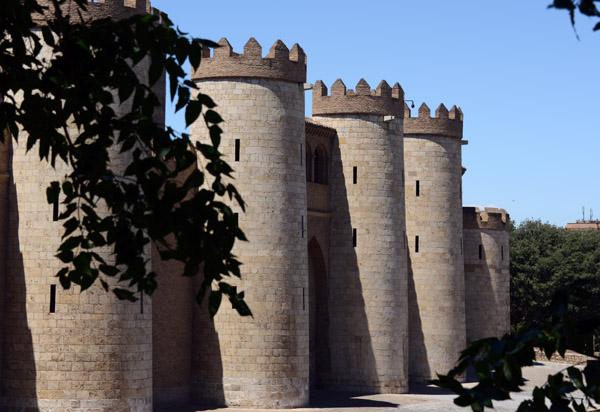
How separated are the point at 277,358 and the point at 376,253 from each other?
740 centimetres

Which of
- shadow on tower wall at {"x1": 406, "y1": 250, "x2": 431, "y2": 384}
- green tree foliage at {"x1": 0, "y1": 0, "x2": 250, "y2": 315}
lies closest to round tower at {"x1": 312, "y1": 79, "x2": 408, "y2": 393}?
shadow on tower wall at {"x1": 406, "y1": 250, "x2": 431, "y2": 384}

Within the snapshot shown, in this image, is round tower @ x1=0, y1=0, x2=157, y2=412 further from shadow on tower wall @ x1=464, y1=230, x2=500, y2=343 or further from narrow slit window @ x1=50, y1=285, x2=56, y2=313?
shadow on tower wall @ x1=464, y1=230, x2=500, y2=343

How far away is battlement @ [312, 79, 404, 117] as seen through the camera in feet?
111

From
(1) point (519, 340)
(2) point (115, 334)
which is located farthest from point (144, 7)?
(1) point (519, 340)

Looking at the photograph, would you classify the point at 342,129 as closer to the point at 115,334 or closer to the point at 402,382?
the point at 402,382

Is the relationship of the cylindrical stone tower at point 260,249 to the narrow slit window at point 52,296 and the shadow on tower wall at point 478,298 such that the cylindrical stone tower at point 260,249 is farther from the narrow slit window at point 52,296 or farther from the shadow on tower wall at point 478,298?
the shadow on tower wall at point 478,298

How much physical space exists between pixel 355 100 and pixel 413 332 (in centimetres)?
973

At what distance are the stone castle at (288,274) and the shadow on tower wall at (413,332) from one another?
59 mm

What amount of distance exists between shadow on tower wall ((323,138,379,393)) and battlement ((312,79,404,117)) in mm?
1259

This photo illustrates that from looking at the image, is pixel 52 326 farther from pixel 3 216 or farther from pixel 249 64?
pixel 249 64

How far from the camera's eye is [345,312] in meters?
33.3

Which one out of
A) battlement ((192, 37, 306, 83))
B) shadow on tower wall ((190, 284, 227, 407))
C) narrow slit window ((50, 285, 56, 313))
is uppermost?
battlement ((192, 37, 306, 83))

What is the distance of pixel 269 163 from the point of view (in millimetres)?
27812

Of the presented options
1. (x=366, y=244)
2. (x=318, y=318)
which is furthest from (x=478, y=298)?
(x=318, y=318)
